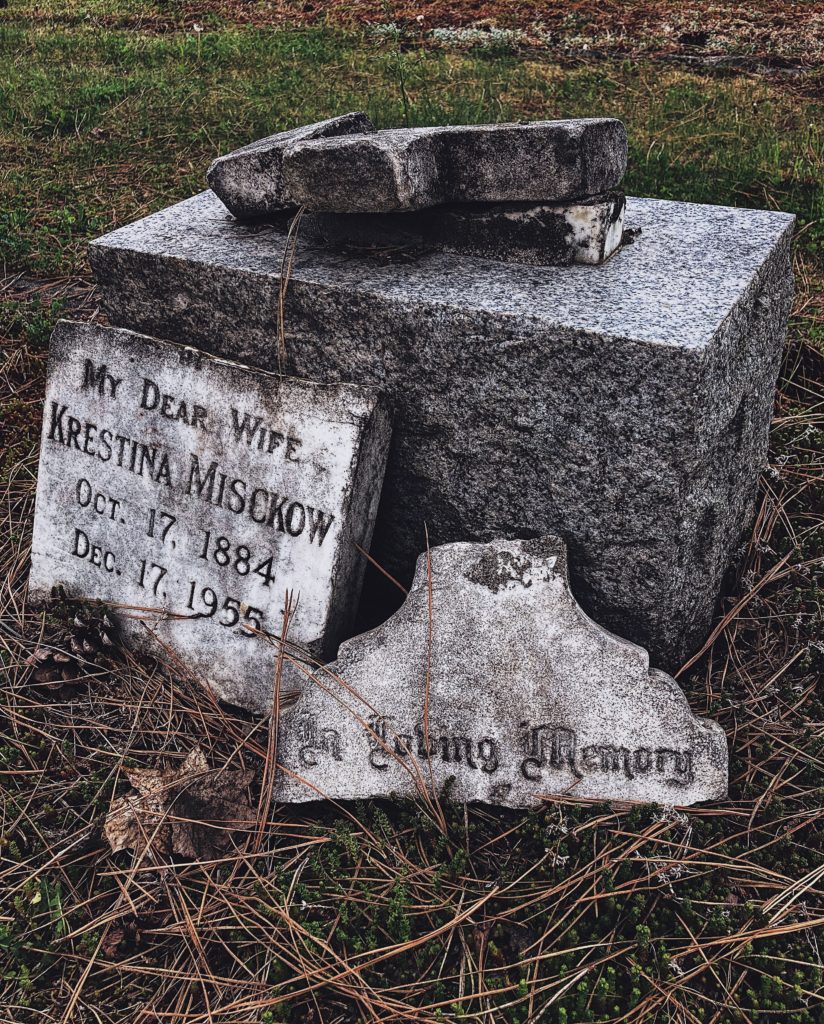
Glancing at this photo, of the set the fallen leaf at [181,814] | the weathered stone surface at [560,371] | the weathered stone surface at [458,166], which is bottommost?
the fallen leaf at [181,814]

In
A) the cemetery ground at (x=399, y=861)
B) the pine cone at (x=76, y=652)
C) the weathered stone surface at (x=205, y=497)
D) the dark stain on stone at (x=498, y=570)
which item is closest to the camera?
the cemetery ground at (x=399, y=861)

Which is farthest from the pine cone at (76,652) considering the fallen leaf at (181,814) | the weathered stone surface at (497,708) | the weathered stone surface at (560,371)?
the weathered stone surface at (560,371)

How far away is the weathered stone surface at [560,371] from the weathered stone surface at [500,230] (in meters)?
0.06

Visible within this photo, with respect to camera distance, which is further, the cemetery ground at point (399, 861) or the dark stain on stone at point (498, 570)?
the dark stain on stone at point (498, 570)

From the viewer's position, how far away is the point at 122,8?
858cm

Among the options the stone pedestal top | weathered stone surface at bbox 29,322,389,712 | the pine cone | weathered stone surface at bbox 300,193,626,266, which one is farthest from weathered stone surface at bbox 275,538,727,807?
weathered stone surface at bbox 300,193,626,266

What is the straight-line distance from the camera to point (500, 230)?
8.12 feet

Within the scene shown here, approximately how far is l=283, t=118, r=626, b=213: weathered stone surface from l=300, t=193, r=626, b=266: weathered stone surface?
62 mm

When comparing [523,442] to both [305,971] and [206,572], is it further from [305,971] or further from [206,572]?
[305,971]

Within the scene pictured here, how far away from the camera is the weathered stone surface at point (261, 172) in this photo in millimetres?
2594

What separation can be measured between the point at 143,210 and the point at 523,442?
9.66 ft

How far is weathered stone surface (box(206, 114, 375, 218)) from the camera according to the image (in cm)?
259

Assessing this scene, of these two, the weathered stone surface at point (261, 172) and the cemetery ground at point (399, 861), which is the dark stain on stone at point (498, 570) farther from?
the weathered stone surface at point (261, 172)

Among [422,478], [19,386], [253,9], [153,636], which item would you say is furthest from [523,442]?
[253,9]
